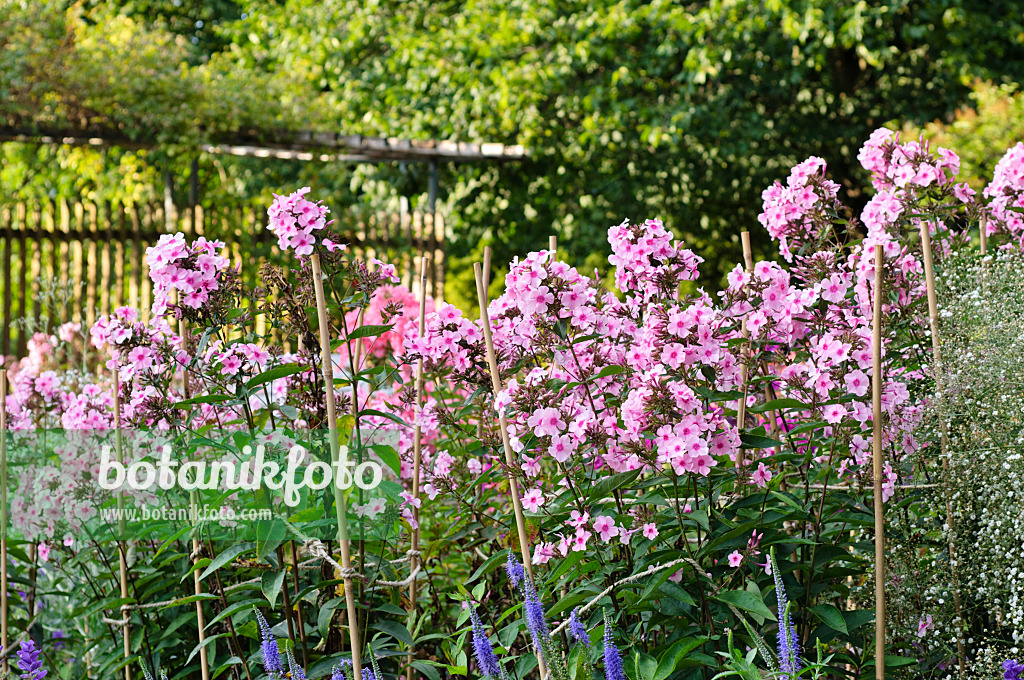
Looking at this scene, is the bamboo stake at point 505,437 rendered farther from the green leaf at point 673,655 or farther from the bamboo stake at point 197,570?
the bamboo stake at point 197,570

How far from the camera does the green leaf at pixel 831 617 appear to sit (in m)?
1.74

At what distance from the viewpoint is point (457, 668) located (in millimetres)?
1881

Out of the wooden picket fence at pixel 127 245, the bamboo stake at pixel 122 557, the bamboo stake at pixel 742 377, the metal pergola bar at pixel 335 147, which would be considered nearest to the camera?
the bamboo stake at pixel 742 377

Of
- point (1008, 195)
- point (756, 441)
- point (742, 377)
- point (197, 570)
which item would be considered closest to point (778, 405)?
point (756, 441)

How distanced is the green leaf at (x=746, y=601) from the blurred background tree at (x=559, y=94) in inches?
228

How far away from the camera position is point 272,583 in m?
1.84

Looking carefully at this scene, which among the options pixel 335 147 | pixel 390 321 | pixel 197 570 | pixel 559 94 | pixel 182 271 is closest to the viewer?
pixel 182 271

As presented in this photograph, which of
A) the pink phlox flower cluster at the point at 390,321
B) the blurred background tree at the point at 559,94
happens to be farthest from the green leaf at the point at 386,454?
the blurred background tree at the point at 559,94

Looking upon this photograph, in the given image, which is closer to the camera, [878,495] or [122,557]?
[878,495]

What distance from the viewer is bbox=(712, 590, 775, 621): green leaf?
168 cm

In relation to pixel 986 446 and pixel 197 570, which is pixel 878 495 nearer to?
pixel 986 446

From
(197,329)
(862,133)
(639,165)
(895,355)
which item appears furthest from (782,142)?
(197,329)

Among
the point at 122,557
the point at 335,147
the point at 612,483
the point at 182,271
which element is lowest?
the point at 122,557

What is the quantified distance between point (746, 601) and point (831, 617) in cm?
20
